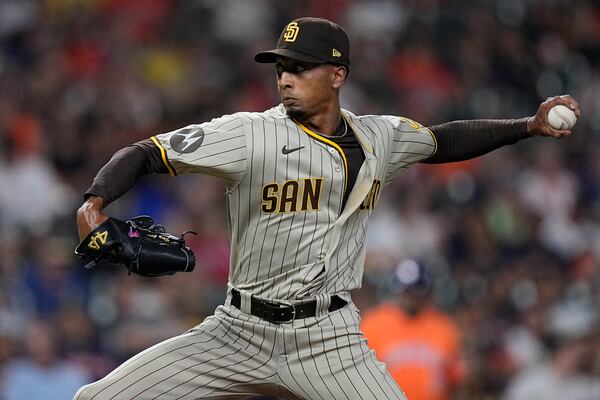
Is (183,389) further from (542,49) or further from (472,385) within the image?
(542,49)

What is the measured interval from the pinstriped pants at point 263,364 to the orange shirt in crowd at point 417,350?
80.0 inches

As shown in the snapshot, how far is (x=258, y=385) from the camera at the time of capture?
4.26 m

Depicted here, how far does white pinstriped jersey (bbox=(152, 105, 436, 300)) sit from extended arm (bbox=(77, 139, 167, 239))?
0.21ft

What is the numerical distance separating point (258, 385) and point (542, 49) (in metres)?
7.08

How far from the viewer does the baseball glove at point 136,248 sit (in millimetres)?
3770

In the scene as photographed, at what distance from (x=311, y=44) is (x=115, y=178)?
2.93 feet

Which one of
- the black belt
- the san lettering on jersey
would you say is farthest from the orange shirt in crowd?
the san lettering on jersey

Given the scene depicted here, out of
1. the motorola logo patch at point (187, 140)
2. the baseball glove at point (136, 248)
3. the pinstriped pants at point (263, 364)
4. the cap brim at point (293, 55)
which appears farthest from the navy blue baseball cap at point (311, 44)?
the pinstriped pants at point (263, 364)

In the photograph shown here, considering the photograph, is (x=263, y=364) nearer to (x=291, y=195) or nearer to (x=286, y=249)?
(x=286, y=249)

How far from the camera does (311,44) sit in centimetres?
427

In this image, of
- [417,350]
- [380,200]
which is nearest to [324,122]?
[417,350]

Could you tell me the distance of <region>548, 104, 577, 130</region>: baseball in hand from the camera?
4441mm

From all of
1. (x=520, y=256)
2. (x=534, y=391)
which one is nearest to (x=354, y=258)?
(x=534, y=391)

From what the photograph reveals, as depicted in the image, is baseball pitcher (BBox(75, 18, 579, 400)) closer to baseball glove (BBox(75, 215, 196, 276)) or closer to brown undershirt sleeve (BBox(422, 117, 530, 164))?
baseball glove (BBox(75, 215, 196, 276))
